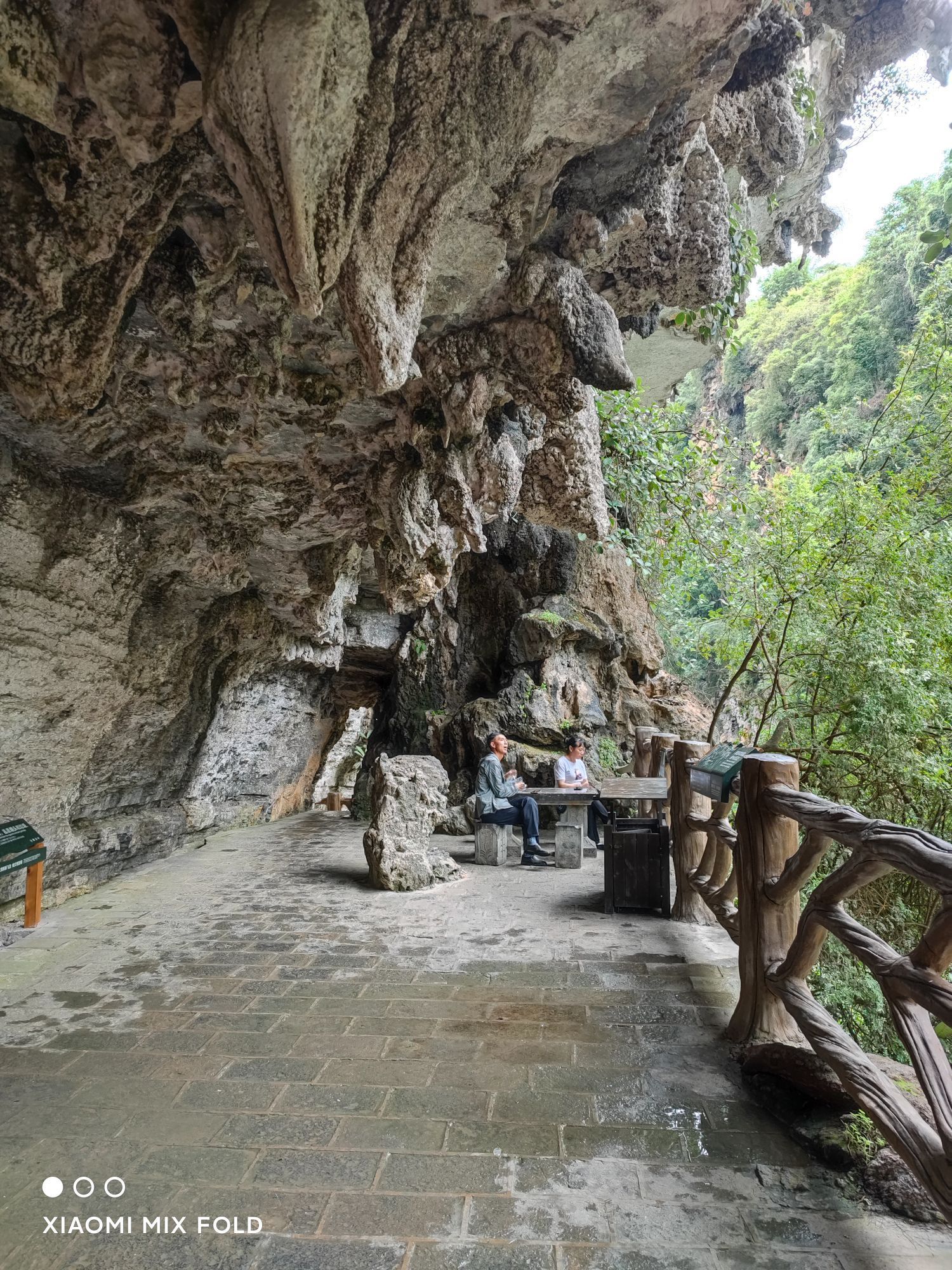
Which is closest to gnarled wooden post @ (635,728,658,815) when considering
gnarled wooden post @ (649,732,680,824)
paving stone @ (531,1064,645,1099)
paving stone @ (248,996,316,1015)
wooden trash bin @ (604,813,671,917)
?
gnarled wooden post @ (649,732,680,824)

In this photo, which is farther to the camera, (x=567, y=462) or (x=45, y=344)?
(x=567, y=462)

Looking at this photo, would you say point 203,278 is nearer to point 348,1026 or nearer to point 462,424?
point 462,424

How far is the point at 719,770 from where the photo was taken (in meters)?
3.88

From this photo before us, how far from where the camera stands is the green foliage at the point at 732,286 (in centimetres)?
584

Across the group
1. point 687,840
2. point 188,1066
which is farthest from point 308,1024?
point 687,840

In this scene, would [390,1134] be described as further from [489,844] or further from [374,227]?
[489,844]

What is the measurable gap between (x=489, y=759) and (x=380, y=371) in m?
5.24

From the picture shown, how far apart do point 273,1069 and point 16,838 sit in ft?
12.0

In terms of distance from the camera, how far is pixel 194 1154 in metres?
2.61

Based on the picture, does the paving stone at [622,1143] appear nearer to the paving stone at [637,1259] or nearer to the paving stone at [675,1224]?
the paving stone at [675,1224]

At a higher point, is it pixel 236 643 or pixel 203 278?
pixel 203 278

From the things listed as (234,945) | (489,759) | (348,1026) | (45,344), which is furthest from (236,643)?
(348,1026)

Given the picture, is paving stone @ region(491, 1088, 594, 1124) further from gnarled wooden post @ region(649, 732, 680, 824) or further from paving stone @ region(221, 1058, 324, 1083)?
gnarled wooden post @ region(649, 732, 680, 824)

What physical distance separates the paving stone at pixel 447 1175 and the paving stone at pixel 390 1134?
2.8 inches
